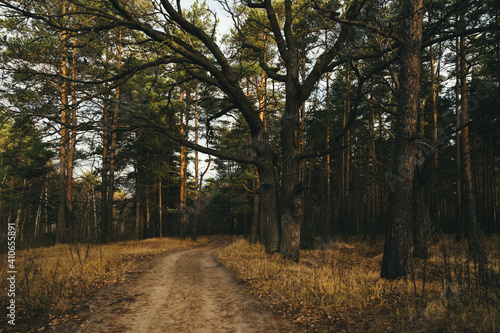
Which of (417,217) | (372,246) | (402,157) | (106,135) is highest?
(106,135)

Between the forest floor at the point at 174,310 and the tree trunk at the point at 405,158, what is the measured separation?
3652 millimetres

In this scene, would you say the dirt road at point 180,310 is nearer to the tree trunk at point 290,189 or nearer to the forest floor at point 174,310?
the forest floor at point 174,310

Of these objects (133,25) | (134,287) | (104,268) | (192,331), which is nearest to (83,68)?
(133,25)

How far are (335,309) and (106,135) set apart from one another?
69.2ft

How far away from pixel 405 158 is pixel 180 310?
248 inches

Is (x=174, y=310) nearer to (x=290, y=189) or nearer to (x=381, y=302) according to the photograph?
(x=381, y=302)

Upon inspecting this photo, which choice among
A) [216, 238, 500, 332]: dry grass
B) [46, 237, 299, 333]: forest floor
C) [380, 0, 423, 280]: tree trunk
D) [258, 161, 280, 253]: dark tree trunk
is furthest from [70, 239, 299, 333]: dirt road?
[380, 0, 423, 280]: tree trunk

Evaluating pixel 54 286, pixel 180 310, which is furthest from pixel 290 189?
pixel 54 286

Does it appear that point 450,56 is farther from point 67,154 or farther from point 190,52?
point 67,154

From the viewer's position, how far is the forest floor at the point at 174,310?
179 inches

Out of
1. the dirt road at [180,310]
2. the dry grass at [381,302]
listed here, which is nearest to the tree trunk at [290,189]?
the dry grass at [381,302]

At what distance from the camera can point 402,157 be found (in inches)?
271

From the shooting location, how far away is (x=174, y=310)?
540cm

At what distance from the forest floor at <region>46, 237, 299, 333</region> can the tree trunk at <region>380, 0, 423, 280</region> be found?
365 centimetres
